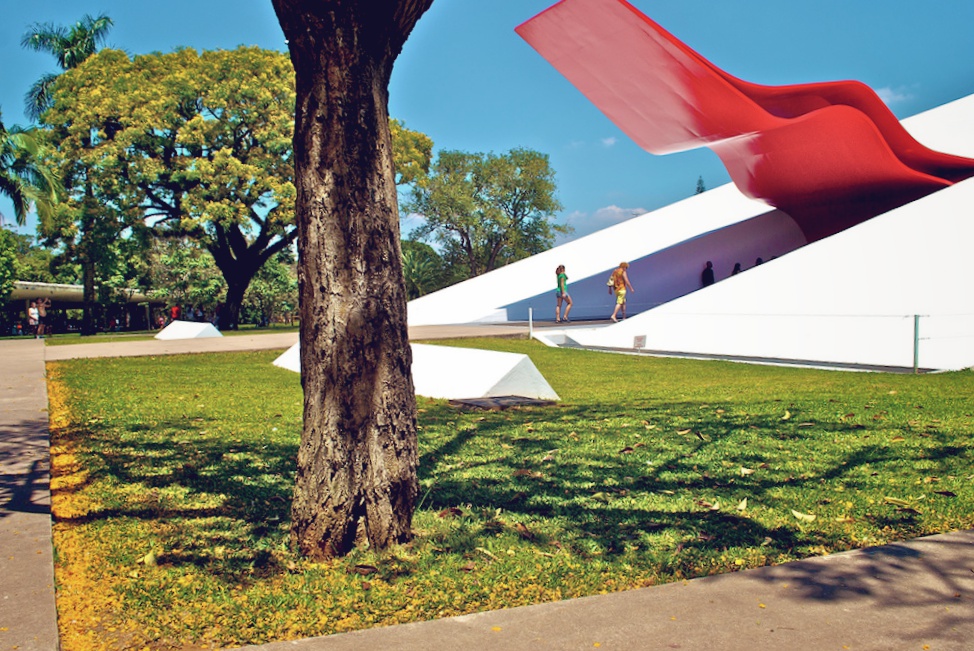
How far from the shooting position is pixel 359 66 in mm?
3551

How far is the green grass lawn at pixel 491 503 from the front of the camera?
302 centimetres

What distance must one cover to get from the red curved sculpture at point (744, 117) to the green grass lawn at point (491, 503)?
9797 mm

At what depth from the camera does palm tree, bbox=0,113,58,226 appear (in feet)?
84.4

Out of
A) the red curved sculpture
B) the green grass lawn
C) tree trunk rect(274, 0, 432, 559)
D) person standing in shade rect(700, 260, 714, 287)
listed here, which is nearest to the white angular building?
the green grass lawn

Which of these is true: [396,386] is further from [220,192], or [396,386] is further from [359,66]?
[220,192]

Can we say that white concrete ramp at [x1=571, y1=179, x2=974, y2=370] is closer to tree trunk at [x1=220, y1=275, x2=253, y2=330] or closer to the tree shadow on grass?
the tree shadow on grass

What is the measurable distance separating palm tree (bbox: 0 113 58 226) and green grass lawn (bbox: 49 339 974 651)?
21188mm

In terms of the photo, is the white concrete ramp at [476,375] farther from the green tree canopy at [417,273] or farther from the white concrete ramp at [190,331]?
the green tree canopy at [417,273]

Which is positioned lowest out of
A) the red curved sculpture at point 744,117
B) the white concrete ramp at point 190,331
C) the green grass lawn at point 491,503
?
the green grass lawn at point 491,503

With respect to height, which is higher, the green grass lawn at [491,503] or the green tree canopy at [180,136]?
the green tree canopy at [180,136]

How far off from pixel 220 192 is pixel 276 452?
23.4 meters

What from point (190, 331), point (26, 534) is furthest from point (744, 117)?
point (26, 534)

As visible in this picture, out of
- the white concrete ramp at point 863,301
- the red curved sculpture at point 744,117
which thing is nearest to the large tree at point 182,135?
the red curved sculpture at point 744,117

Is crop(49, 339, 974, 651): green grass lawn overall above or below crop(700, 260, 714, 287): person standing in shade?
below
